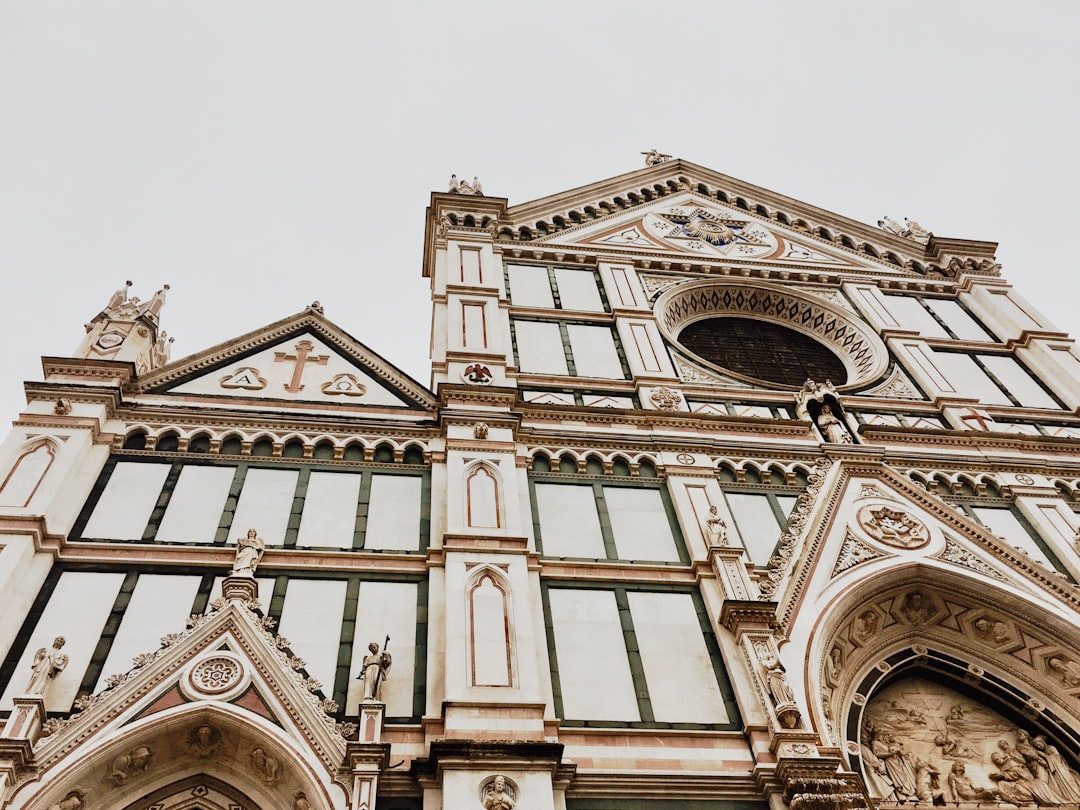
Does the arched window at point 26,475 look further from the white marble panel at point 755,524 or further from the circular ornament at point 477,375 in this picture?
the white marble panel at point 755,524

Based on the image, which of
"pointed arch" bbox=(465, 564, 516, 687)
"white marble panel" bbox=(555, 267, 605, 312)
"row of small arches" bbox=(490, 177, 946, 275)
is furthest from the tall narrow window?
"row of small arches" bbox=(490, 177, 946, 275)

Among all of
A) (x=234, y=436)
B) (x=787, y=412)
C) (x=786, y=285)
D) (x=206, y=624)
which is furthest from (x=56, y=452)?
(x=786, y=285)

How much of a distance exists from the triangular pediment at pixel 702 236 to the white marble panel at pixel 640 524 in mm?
7584

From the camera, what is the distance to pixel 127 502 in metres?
11.7

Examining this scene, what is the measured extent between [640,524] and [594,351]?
4.46 metres

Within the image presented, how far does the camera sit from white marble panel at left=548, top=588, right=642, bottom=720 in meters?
9.91

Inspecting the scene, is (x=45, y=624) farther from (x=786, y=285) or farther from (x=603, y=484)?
(x=786, y=285)

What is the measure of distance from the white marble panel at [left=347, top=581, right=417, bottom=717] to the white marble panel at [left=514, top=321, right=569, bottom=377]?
5422 millimetres

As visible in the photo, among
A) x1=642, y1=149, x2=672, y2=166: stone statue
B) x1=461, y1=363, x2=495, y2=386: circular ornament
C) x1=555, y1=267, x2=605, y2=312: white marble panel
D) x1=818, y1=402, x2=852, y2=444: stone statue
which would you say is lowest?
x1=818, y1=402, x2=852, y2=444: stone statue

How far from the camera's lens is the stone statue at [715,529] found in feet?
39.2

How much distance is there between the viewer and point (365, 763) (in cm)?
848

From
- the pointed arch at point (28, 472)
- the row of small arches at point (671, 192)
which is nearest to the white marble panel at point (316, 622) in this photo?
the pointed arch at point (28, 472)

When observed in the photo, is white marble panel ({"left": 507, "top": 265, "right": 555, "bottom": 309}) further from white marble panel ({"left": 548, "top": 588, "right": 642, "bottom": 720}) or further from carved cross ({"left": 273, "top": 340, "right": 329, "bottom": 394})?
white marble panel ({"left": 548, "top": 588, "right": 642, "bottom": 720})

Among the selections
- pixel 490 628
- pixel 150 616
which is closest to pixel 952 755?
pixel 490 628
